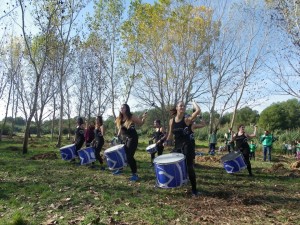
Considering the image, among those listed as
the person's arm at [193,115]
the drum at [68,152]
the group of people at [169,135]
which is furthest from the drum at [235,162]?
the drum at [68,152]

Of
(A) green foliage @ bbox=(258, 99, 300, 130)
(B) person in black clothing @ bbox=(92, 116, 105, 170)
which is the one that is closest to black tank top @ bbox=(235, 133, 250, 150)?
(B) person in black clothing @ bbox=(92, 116, 105, 170)

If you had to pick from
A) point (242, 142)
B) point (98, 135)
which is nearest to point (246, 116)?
point (242, 142)

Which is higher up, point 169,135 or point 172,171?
point 169,135

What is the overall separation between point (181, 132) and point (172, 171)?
88 centimetres

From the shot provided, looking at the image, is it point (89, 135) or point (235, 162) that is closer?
point (235, 162)

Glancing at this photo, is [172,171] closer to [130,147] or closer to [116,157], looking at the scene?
[130,147]

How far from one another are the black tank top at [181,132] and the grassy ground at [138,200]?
1.14 metres

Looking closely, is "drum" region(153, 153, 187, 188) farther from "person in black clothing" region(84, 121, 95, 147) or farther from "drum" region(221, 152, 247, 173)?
"person in black clothing" region(84, 121, 95, 147)

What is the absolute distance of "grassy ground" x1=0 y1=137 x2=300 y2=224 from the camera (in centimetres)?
528

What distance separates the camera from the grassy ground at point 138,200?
5.28 m

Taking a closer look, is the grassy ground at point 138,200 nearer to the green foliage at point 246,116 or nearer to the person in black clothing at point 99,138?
the person in black clothing at point 99,138

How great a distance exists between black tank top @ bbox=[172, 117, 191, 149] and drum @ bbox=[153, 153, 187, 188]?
15.4 inches

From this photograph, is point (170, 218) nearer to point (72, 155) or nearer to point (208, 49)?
point (72, 155)

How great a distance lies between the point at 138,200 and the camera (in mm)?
6363
